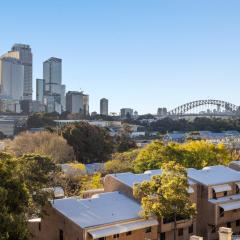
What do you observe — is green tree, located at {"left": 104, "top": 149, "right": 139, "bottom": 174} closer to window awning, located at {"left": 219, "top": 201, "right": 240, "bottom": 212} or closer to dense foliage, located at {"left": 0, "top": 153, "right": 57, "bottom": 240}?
window awning, located at {"left": 219, "top": 201, "right": 240, "bottom": 212}

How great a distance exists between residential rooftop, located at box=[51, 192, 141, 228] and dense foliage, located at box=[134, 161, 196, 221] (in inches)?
52.6

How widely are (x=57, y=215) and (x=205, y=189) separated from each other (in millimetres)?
9281

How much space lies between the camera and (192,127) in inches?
5285

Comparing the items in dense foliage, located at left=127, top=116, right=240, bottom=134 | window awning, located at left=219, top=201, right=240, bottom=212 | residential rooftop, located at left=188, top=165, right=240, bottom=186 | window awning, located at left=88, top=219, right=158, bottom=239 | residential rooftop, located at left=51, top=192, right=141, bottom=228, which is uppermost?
dense foliage, located at left=127, top=116, right=240, bottom=134

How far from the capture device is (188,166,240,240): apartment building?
26936 mm

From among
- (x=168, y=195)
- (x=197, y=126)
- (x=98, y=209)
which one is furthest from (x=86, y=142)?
(x=197, y=126)

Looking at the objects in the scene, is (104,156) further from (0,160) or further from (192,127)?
(192,127)

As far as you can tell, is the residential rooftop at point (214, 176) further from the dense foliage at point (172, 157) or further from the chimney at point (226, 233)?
the chimney at point (226, 233)

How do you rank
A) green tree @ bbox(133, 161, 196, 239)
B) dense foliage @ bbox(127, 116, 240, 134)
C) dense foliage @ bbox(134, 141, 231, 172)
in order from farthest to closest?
dense foliage @ bbox(127, 116, 240, 134)
dense foliage @ bbox(134, 141, 231, 172)
green tree @ bbox(133, 161, 196, 239)

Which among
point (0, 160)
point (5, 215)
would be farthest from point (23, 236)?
point (0, 160)

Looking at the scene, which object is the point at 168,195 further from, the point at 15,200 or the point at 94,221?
the point at 15,200

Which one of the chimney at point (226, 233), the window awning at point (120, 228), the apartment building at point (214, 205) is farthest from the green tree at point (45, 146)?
the chimney at point (226, 233)

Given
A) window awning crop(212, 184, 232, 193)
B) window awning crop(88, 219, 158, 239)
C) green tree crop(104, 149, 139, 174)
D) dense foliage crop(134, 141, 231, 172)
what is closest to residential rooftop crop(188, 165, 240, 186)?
window awning crop(212, 184, 232, 193)

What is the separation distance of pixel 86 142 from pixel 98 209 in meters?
33.0
